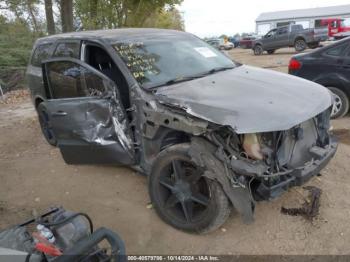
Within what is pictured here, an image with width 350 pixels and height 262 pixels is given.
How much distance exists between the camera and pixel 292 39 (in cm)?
2156

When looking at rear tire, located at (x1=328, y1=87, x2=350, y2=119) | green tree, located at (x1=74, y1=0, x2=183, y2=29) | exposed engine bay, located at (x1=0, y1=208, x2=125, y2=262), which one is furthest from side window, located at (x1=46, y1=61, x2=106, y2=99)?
green tree, located at (x1=74, y1=0, x2=183, y2=29)

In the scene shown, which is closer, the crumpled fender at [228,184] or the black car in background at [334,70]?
the crumpled fender at [228,184]

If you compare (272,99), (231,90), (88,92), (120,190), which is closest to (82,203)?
(120,190)

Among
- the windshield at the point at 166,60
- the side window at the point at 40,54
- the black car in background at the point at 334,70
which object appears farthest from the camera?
the black car in background at the point at 334,70

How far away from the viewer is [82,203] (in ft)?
13.2

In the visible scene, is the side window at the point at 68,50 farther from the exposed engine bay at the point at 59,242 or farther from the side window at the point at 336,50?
the side window at the point at 336,50

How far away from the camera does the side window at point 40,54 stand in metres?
5.43

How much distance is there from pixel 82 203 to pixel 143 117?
1329 millimetres

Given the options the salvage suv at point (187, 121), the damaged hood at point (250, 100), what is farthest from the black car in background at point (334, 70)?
the damaged hood at point (250, 100)

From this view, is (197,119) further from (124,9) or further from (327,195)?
(124,9)

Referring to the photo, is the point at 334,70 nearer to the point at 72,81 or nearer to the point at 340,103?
the point at 340,103

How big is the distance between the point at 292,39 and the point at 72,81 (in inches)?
785

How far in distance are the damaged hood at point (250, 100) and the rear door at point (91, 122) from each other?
653 mm

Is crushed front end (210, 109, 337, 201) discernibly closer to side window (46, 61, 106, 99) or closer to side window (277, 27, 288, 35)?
side window (46, 61, 106, 99)
